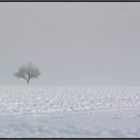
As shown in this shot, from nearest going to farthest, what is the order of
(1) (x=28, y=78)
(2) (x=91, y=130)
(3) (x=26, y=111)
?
(2) (x=91, y=130), (3) (x=26, y=111), (1) (x=28, y=78)

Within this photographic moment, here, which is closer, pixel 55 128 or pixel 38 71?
pixel 55 128

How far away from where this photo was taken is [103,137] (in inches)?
315

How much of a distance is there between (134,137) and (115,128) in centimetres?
141

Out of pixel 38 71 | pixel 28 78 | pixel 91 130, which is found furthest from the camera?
pixel 38 71

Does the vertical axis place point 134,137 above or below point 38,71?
below

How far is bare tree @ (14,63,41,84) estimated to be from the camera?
248 ft

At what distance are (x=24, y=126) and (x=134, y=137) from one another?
3.28 m

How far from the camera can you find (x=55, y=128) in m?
9.25

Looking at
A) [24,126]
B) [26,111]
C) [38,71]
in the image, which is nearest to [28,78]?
[38,71]

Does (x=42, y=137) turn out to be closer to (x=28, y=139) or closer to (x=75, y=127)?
(x=28, y=139)

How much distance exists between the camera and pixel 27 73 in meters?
76.9

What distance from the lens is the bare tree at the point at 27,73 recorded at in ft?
248

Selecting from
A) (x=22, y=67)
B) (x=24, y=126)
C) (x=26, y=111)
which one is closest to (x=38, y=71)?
(x=22, y=67)

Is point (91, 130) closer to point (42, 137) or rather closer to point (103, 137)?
point (103, 137)
